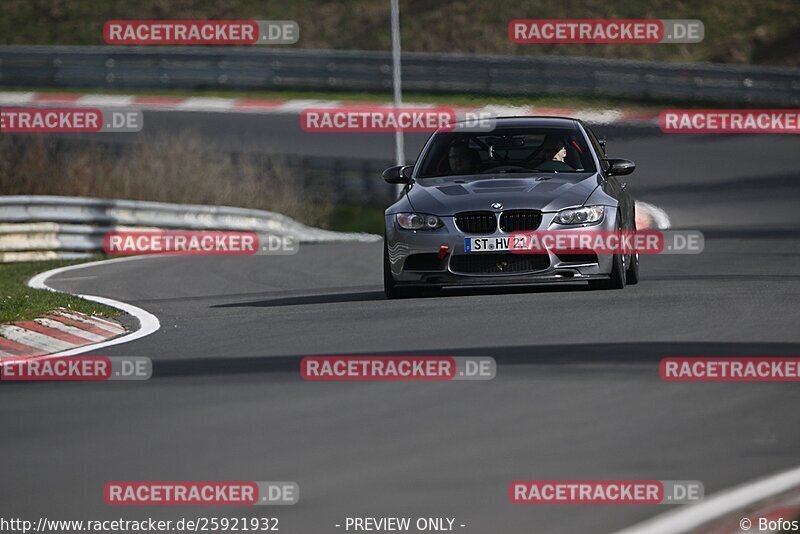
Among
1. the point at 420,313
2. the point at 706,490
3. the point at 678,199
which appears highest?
the point at 678,199

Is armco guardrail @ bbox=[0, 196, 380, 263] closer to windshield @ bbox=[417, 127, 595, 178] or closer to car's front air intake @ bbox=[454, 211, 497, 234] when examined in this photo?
windshield @ bbox=[417, 127, 595, 178]

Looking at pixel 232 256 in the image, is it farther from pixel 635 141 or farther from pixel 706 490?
pixel 706 490

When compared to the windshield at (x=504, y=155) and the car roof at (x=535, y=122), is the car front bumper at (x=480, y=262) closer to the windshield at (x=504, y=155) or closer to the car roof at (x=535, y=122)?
the windshield at (x=504, y=155)

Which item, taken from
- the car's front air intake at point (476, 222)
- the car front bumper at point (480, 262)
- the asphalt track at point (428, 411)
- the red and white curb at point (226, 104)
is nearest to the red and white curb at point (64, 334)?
the asphalt track at point (428, 411)

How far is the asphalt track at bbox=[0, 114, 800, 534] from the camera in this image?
6430 millimetres

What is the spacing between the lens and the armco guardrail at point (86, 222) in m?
21.7

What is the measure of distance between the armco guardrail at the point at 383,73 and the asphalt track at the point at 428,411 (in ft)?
68.1

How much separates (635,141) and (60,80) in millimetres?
16654

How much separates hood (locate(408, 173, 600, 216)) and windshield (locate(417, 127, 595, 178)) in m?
0.25

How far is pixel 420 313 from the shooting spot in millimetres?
12227

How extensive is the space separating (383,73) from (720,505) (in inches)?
1310

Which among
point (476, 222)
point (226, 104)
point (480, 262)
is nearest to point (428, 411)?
point (480, 262)

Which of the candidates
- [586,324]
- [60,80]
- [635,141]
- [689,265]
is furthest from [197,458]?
[60,80]

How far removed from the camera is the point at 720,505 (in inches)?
236
